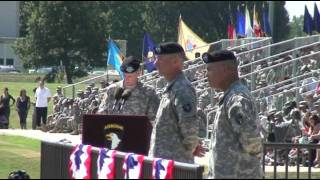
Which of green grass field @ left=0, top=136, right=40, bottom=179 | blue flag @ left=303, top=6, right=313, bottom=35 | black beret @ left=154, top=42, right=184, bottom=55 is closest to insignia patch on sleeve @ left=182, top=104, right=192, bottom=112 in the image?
black beret @ left=154, top=42, right=184, bottom=55

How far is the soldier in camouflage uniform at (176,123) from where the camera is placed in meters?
7.94

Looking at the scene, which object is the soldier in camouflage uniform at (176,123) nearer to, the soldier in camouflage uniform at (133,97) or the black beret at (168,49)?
the black beret at (168,49)

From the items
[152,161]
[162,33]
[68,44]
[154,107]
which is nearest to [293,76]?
[154,107]

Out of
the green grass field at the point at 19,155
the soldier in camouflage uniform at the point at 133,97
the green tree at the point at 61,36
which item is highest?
the green tree at the point at 61,36

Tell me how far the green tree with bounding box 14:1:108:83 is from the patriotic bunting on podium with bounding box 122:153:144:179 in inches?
2220

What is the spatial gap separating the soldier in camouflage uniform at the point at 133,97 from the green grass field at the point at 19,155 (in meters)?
3.46

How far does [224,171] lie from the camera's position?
7020 millimetres

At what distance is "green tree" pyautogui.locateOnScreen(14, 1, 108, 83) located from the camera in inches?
2537

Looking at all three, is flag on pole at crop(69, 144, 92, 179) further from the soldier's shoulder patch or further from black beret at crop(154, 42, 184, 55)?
black beret at crop(154, 42, 184, 55)

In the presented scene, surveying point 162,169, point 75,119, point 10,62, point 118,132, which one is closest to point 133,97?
point 118,132

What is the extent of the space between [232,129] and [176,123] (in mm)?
1016

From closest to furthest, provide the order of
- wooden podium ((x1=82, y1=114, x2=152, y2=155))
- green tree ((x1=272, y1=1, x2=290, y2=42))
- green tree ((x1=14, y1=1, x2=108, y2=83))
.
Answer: wooden podium ((x1=82, y1=114, x2=152, y2=155)) → green tree ((x1=14, y1=1, x2=108, y2=83)) → green tree ((x1=272, y1=1, x2=290, y2=42))

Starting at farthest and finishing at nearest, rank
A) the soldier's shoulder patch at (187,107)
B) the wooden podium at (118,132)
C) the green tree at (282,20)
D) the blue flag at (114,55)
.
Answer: the green tree at (282,20) → the blue flag at (114,55) → the wooden podium at (118,132) → the soldier's shoulder patch at (187,107)

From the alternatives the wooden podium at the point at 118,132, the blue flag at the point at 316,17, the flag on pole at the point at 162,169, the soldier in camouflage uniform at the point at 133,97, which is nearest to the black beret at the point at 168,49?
the wooden podium at the point at 118,132
